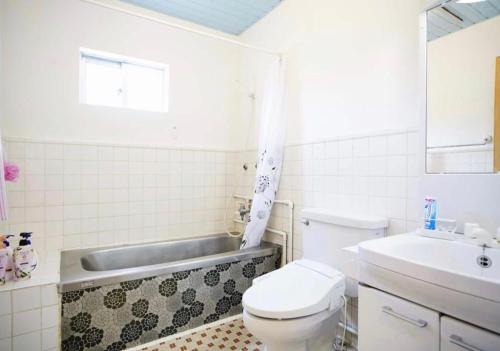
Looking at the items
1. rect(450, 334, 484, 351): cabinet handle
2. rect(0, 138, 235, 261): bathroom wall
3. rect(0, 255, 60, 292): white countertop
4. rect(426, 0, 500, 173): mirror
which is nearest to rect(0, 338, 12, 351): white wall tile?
rect(0, 255, 60, 292): white countertop

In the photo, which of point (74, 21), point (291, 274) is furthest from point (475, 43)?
point (74, 21)

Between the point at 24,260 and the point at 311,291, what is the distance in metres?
1.50

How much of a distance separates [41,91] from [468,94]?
2.70m

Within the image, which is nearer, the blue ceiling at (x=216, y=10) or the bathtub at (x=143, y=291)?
the bathtub at (x=143, y=291)

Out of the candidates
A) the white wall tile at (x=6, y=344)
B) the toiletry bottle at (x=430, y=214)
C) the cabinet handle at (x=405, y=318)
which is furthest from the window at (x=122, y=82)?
the cabinet handle at (x=405, y=318)

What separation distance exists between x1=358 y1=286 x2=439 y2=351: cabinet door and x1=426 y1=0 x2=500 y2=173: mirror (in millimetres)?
726

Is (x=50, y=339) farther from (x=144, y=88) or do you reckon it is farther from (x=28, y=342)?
(x=144, y=88)

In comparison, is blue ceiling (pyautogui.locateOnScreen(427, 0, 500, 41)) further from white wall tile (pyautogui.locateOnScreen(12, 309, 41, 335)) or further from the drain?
white wall tile (pyautogui.locateOnScreen(12, 309, 41, 335))

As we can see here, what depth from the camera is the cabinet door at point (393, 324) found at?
2.97 ft

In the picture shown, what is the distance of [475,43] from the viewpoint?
1270 millimetres

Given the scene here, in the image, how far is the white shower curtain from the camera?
Result: 2.30 m

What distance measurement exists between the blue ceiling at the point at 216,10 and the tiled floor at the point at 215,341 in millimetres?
2562

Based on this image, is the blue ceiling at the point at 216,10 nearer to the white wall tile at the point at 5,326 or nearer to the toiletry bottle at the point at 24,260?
the toiletry bottle at the point at 24,260

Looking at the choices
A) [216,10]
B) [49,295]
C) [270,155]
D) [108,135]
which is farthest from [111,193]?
[216,10]
